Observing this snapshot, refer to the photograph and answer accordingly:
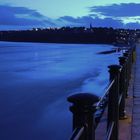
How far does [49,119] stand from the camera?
2703cm

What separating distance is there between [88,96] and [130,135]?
3.66m

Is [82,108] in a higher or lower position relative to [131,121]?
higher

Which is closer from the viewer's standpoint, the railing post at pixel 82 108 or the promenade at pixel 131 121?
the railing post at pixel 82 108

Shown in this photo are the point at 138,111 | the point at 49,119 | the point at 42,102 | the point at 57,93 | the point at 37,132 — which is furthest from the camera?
the point at 57,93

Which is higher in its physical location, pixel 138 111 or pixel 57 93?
pixel 138 111

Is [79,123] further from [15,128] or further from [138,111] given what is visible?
[15,128]

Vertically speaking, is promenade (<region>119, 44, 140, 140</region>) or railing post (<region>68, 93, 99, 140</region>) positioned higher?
railing post (<region>68, 93, 99, 140</region>)

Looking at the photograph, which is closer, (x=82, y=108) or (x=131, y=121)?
(x=82, y=108)

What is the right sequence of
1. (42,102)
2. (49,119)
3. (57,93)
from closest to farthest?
1. (49,119)
2. (42,102)
3. (57,93)

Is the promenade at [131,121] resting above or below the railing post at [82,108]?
below

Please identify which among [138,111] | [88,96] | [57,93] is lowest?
[57,93]

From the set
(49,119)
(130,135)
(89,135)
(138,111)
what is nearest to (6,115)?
(49,119)

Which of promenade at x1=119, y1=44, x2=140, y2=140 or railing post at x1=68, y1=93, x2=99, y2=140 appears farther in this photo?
promenade at x1=119, y1=44, x2=140, y2=140

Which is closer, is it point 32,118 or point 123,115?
point 123,115
